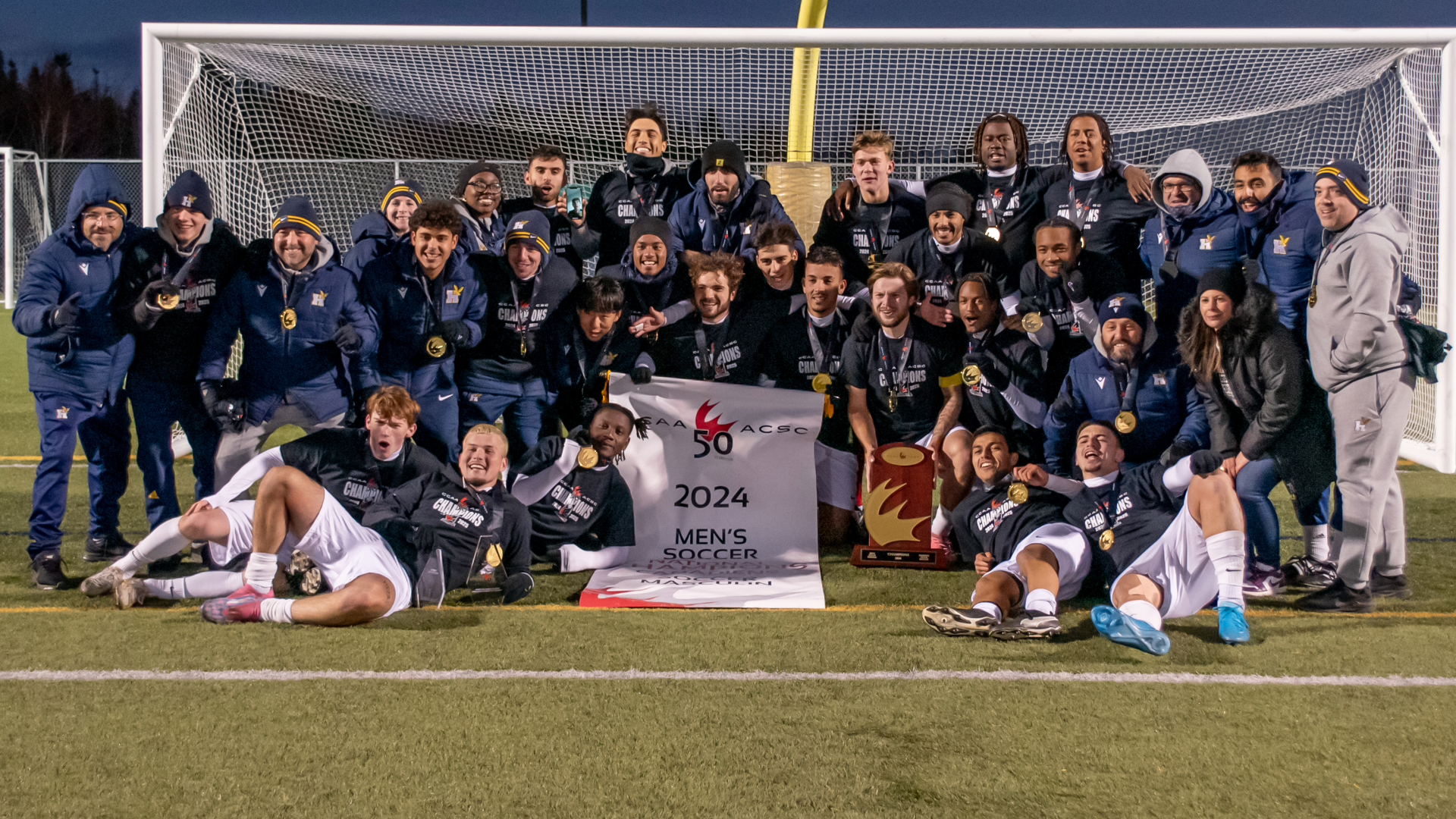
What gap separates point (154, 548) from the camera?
5.03 meters

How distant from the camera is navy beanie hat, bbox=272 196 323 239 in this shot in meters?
5.38

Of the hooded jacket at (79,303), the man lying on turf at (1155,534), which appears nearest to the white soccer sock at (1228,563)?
the man lying on turf at (1155,534)

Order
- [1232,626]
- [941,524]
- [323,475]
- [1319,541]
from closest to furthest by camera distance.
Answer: [1232,626], [323,475], [1319,541], [941,524]

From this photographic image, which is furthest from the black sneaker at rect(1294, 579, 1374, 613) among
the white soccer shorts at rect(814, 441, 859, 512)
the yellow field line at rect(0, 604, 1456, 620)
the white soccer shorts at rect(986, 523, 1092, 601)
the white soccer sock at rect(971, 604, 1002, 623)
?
the white soccer shorts at rect(814, 441, 859, 512)

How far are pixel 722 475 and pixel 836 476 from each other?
29.4 inches

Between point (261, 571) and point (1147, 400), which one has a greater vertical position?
point (1147, 400)

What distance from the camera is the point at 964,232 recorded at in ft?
19.1

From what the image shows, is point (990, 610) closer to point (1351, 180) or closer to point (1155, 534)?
point (1155, 534)

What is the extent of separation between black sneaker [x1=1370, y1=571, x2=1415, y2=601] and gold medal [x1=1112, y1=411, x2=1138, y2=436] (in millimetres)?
1328

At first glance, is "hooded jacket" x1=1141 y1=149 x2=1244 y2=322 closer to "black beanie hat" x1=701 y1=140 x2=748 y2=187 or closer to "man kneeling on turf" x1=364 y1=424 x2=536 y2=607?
"black beanie hat" x1=701 y1=140 x2=748 y2=187

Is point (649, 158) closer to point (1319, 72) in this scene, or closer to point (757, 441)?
point (757, 441)

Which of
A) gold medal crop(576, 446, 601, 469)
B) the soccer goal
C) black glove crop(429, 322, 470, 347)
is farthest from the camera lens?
the soccer goal

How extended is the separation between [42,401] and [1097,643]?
5.24 m

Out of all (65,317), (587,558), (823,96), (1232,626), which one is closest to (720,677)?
(587,558)
